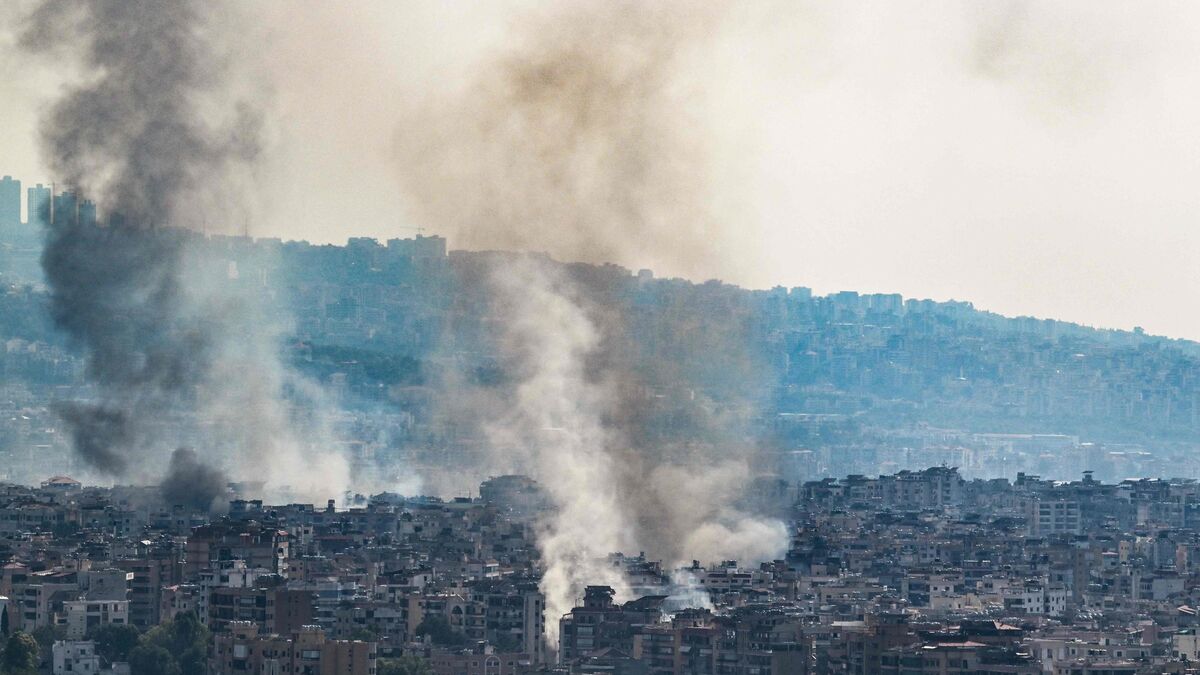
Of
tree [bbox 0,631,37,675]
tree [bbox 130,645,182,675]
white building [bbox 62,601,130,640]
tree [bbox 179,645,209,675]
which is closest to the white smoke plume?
white building [bbox 62,601,130,640]

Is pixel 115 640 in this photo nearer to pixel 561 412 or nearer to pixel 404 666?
pixel 404 666

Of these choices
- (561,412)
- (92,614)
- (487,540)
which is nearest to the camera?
(92,614)

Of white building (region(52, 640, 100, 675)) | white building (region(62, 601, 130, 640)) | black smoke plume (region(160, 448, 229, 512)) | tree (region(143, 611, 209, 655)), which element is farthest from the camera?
black smoke plume (region(160, 448, 229, 512))

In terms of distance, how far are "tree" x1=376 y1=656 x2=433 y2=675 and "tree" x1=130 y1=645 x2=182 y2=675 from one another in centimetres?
308

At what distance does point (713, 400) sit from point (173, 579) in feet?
159

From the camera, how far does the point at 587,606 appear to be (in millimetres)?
62906

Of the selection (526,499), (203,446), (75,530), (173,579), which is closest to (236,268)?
(203,446)

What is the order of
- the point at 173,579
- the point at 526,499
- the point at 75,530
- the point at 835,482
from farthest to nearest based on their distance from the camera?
the point at 835,482 < the point at 526,499 < the point at 75,530 < the point at 173,579

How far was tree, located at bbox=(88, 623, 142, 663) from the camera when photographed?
5762 centimetres

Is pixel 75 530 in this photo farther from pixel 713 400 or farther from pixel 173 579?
pixel 713 400

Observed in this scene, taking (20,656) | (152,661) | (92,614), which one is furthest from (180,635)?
(92,614)

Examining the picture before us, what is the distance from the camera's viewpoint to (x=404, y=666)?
54.1m

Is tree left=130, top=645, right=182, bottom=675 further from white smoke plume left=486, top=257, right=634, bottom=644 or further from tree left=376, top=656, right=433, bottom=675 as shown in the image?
white smoke plume left=486, top=257, right=634, bottom=644

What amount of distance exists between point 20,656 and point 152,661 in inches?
91.4
